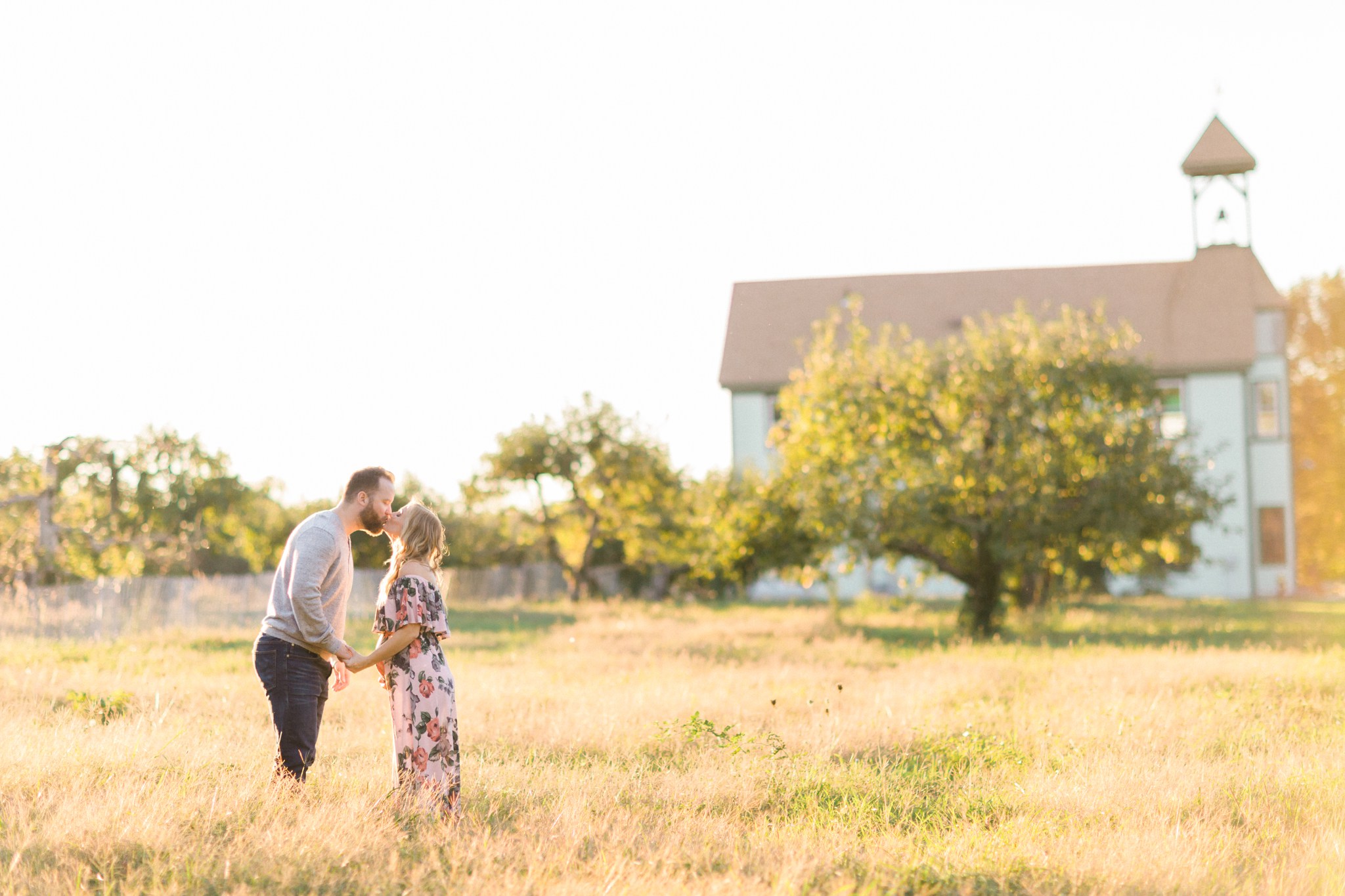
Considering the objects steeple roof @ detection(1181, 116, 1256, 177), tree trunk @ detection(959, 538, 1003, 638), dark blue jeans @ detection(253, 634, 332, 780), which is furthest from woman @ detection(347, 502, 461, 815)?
steeple roof @ detection(1181, 116, 1256, 177)

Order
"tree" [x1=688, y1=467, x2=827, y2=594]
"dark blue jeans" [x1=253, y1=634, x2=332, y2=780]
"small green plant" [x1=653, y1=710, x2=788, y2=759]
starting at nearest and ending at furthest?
"dark blue jeans" [x1=253, y1=634, x2=332, y2=780] → "small green plant" [x1=653, y1=710, x2=788, y2=759] → "tree" [x1=688, y1=467, x2=827, y2=594]

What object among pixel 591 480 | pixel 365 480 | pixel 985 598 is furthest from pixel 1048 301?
pixel 365 480

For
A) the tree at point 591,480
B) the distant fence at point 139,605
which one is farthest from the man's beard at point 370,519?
the tree at point 591,480

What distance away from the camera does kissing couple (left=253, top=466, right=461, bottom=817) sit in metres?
6.29

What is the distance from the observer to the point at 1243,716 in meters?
10.4

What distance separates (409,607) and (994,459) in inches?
603

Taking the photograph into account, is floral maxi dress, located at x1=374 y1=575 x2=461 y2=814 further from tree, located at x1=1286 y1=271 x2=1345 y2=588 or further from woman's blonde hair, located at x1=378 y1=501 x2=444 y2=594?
tree, located at x1=1286 y1=271 x2=1345 y2=588

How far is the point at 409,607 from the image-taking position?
6320 mm

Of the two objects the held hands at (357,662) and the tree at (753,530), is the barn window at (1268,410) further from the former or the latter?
the held hands at (357,662)

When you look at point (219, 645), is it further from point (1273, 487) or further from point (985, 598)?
point (1273, 487)

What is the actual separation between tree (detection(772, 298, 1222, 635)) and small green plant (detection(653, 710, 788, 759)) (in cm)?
1099

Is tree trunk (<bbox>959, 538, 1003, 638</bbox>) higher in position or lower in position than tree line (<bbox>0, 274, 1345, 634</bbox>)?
lower

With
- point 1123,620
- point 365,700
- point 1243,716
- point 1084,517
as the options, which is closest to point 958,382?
point 1084,517

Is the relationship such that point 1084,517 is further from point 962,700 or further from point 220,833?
point 220,833
